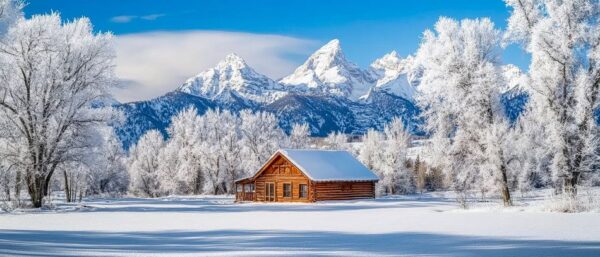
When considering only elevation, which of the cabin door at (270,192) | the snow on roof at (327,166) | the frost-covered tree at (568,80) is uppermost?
the frost-covered tree at (568,80)

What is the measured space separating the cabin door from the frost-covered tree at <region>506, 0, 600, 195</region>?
102ft

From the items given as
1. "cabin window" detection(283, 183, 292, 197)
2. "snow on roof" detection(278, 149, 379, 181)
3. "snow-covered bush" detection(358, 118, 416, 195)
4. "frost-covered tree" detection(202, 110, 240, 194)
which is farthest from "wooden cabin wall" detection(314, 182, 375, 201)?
"frost-covered tree" detection(202, 110, 240, 194)

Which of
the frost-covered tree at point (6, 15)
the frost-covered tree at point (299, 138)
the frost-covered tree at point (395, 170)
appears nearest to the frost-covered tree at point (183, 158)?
the frost-covered tree at point (299, 138)

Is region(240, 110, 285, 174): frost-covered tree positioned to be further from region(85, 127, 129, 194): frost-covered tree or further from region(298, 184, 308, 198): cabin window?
region(298, 184, 308, 198): cabin window

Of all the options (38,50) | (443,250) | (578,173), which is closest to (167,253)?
(443,250)

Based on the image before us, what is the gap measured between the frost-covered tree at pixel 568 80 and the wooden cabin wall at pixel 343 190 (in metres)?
26.1

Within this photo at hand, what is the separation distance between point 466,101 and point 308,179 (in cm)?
2307

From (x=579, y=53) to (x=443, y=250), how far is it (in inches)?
654

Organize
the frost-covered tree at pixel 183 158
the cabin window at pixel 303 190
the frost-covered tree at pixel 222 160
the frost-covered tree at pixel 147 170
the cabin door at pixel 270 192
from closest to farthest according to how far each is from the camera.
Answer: the cabin window at pixel 303 190, the cabin door at pixel 270 192, the frost-covered tree at pixel 222 160, the frost-covered tree at pixel 183 158, the frost-covered tree at pixel 147 170

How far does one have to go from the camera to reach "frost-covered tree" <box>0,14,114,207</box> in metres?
32.2

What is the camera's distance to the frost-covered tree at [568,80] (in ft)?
77.0

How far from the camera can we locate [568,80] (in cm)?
2414

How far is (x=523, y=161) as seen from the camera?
A: 29391 mm

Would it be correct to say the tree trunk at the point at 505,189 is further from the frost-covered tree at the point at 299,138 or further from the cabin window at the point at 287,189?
the frost-covered tree at the point at 299,138
